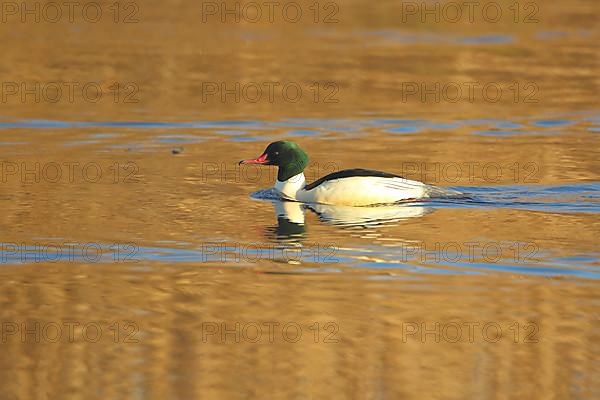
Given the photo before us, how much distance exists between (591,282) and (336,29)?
1808 cm

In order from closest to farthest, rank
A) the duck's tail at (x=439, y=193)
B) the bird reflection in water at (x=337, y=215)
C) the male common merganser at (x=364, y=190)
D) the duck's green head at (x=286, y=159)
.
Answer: the bird reflection in water at (x=337, y=215)
the male common merganser at (x=364, y=190)
the duck's tail at (x=439, y=193)
the duck's green head at (x=286, y=159)

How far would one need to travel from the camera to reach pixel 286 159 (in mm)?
14109

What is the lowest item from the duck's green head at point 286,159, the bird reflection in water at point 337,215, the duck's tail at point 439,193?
the bird reflection in water at point 337,215

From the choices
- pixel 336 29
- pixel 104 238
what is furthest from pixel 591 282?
pixel 336 29

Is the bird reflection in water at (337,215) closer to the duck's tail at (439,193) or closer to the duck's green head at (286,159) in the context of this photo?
the duck's tail at (439,193)

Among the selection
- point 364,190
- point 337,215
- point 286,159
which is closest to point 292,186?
point 286,159

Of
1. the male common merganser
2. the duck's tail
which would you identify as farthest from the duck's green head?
the duck's tail

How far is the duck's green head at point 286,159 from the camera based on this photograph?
554 inches

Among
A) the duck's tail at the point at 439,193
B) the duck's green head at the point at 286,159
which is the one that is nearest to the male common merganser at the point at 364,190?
the duck's tail at the point at 439,193

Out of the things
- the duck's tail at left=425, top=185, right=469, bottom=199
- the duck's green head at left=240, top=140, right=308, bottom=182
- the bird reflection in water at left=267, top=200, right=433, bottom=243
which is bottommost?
the bird reflection in water at left=267, top=200, right=433, bottom=243

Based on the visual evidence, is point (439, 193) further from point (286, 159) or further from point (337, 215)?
point (286, 159)

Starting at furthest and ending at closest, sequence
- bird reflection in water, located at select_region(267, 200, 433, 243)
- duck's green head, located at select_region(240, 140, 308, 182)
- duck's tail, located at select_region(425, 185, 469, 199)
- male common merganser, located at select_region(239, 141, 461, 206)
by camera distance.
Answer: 1. duck's green head, located at select_region(240, 140, 308, 182)
2. duck's tail, located at select_region(425, 185, 469, 199)
3. male common merganser, located at select_region(239, 141, 461, 206)
4. bird reflection in water, located at select_region(267, 200, 433, 243)

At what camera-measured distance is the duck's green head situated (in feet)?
46.2

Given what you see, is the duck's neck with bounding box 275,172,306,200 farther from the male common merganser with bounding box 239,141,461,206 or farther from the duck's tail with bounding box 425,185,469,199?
the duck's tail with bounding box 425,185,469,199
